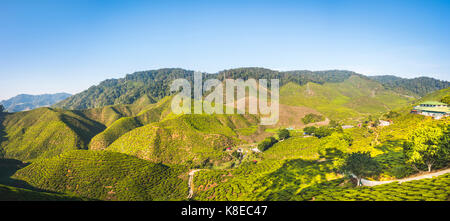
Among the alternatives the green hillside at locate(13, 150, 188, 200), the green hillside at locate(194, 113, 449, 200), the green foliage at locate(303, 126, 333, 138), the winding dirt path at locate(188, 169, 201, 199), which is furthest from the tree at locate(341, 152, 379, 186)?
the green foliage at locate(303, 126, 333, 138)

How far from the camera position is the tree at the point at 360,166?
35.7 m

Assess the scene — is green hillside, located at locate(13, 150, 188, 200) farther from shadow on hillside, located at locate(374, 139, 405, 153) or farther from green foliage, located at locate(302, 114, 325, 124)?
green foliage, located at locate(302, 114, 325, 124)

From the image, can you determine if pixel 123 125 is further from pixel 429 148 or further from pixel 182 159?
pixel 429 148

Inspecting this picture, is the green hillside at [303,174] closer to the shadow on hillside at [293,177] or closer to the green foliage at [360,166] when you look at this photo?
the shadow on hillside at [293,177]

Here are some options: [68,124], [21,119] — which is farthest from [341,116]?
[21,119]

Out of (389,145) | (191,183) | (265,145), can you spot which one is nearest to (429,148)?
(389,145)

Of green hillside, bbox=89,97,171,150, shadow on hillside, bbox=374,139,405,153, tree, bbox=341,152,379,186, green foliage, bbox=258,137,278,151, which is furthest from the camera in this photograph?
green hillside, bbox=89,97,171,150

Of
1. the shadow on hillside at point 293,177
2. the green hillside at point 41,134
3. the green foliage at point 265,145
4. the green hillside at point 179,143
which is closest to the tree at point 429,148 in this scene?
the shadow on hillside at point 293,177

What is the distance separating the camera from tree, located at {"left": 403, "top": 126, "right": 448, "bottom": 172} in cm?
3052

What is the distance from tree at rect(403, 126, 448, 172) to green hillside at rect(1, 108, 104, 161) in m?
153

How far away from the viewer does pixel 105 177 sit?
58.0 meters

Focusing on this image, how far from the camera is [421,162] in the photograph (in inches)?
1246

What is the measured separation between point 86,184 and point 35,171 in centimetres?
2326
